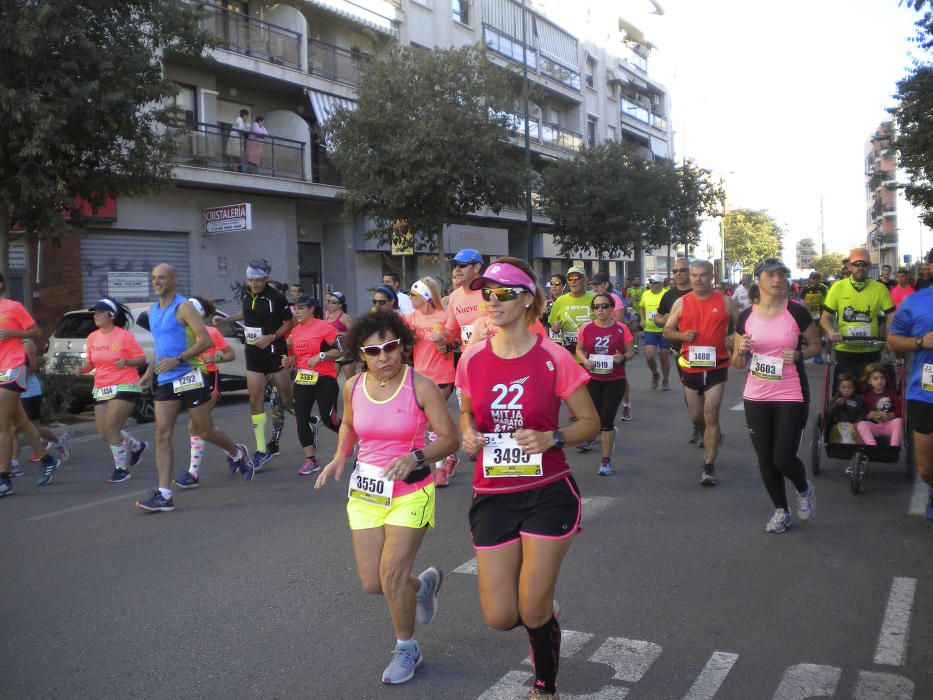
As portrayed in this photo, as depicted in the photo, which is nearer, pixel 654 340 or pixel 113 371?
pixel 113 371

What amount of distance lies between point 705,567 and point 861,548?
1.13 metres

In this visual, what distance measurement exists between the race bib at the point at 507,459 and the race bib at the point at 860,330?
20.3ft

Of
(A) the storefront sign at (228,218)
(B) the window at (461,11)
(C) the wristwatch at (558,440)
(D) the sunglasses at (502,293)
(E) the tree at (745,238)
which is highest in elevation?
(B) the window at (461,11)

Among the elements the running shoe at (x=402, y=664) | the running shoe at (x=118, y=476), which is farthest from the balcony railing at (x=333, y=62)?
the running shoe at (x=402, y=664)

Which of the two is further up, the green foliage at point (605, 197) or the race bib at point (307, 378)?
the green foliage at point (605, 197)

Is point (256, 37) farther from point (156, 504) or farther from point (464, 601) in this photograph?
point (464, 601)

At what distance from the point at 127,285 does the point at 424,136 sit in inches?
310

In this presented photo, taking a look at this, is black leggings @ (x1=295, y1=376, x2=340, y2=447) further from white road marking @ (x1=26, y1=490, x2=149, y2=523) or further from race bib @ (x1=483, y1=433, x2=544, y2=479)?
race bib @ (x1=483, y1=433, x2=544, y2=479)

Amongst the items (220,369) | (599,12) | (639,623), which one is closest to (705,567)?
(639,623)

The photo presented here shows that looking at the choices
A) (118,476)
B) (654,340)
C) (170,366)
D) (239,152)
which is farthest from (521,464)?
(239,152)

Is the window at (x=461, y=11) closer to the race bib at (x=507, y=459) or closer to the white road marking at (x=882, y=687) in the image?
the race bib at (x=507, y=459)

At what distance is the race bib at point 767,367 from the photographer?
19.1 feet

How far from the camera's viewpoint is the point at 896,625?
4.30 m

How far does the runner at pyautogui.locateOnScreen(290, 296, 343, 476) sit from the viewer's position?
8352 millimetres
